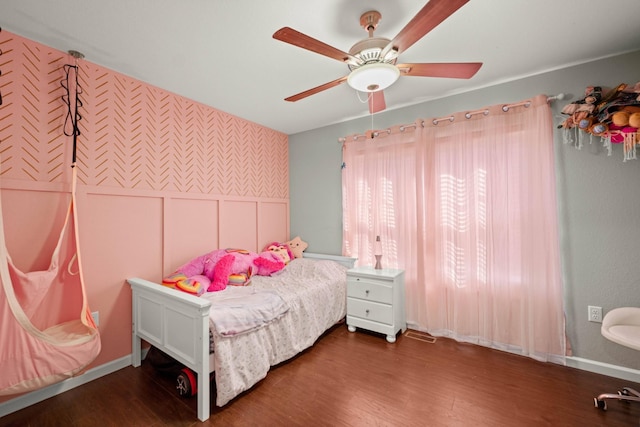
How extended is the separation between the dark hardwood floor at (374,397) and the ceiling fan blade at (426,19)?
223cm

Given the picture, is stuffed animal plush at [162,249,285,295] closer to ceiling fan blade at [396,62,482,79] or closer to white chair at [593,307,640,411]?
ceiling fan blade at [396,62,482,79]

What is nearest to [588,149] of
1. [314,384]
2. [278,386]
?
[314,384]

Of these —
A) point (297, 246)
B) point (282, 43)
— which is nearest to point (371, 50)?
point (282, 43)

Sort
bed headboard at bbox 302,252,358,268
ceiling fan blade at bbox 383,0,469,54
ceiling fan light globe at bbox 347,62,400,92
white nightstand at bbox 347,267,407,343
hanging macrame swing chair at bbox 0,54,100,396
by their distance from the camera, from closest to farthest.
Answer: ceiling fan blade at bbox 383,0,469,54 < hanging macrame swing chair at bbox 0,54,100,396 < ceiling fan light globe at bbox 347,62,400,92 < white nightstand at bbox 347,267,407,343 < bed headboard at bbox 302,252,358,268

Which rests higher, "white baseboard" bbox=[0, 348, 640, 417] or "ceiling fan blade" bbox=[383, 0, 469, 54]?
"ceiling fan blade" bbox=[383, 0, 469, 54]

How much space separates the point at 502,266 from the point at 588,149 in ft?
3.88

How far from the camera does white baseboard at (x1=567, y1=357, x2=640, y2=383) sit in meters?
1.99

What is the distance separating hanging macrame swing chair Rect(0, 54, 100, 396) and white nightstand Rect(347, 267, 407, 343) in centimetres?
219

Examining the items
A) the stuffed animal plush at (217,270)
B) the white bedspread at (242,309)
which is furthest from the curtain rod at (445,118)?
the white bedspread at (242,309)

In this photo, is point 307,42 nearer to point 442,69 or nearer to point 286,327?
point 442,69

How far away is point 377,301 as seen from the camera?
8.97 ft

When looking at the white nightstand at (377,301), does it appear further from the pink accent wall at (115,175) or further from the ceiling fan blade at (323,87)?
the ceiling fan blade at (323,87)

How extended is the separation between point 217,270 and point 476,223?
8.40ft

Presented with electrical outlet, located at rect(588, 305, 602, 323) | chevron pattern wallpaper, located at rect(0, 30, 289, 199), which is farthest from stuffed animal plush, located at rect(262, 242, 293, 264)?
electrical outlet, located at rect(588, 305, 602, 323)
